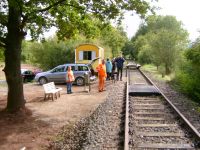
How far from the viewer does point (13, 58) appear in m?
14.8

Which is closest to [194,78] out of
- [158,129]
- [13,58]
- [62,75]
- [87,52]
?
[62,75]

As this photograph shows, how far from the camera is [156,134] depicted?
9.98m

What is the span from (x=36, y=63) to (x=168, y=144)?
4065 cm

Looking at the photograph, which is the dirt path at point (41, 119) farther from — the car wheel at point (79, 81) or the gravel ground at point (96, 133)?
the car wheel at point (79, 81)

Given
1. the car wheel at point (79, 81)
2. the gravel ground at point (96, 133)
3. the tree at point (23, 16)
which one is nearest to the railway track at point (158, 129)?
the gravel ground at point (96, 133)

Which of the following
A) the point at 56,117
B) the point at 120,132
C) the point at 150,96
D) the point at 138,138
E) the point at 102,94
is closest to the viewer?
the point at 138,138

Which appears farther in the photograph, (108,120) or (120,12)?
(120,12)

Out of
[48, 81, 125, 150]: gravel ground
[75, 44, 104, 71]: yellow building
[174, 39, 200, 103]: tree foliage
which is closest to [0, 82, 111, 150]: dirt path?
[48, 81, 125, 150]: gravel ground

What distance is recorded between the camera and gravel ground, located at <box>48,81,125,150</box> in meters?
9.27

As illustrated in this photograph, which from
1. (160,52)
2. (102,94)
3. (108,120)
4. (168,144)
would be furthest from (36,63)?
(168,144)

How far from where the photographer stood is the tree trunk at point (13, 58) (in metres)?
14.7

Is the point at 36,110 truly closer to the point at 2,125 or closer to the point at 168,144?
the point at 2,125

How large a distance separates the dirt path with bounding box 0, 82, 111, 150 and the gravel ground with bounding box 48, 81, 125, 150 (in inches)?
19.0

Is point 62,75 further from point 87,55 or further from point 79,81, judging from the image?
point 87,55
